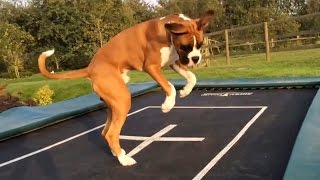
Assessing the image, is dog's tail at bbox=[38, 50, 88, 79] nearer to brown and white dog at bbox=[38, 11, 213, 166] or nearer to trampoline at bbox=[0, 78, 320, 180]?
brown and white dog at bbox=[38, 11, 213, 166]

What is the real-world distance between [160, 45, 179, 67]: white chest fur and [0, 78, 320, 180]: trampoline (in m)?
0.71

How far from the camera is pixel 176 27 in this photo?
2.55 m

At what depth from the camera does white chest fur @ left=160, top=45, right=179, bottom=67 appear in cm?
276

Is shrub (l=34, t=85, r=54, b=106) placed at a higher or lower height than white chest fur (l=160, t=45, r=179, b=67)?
lower

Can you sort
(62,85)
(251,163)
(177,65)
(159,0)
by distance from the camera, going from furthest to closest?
(159,0) → (62,85) → (177,65) → (251,163)

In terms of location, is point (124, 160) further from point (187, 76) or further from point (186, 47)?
point (186, 47)

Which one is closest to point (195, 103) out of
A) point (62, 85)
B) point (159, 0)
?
point (62, 85)

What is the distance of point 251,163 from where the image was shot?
2.76 m

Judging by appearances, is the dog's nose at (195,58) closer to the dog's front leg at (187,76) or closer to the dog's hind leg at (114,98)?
the dog's front leg at (187,76)

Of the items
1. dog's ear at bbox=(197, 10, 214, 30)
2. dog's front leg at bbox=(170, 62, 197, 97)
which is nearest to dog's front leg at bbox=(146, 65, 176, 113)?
dog's front leg at bbox=(170, 62, 197, 97)

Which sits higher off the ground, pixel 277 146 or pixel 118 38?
pixel 118 38

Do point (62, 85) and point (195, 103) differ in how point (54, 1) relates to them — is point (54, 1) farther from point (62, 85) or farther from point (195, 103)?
point (195, 103)

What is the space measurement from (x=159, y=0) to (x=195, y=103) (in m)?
22.5

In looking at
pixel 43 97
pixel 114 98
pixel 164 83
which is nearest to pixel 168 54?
pixel 164 83
